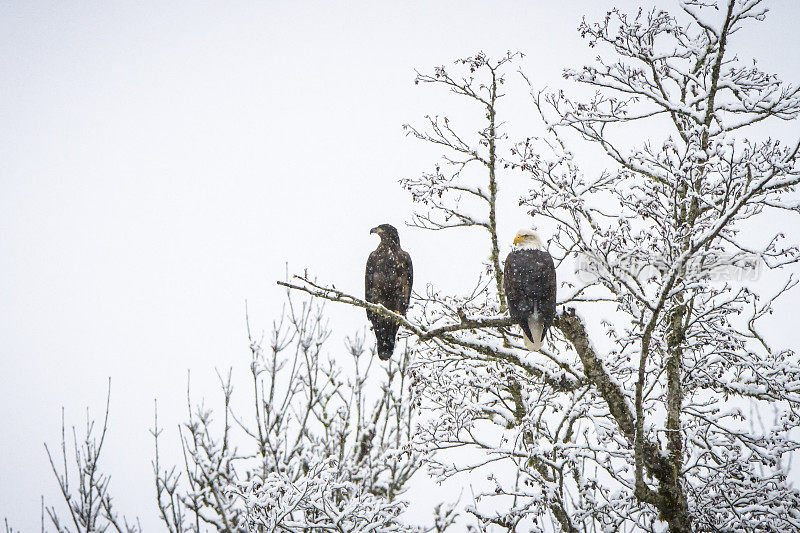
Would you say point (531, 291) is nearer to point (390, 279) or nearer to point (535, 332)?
point (535, 332)

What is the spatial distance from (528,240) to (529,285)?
0.61 m

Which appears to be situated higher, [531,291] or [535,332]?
[531,291]

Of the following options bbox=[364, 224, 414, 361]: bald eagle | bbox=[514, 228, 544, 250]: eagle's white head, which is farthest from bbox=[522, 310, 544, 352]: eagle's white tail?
bbox=[364, 224, 414, 361]: bald eagle

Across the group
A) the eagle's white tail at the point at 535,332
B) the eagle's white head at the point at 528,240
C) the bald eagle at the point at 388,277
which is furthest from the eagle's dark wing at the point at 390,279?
the eagle's white tail at the point at 535,332

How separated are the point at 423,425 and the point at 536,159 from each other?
7.19ft


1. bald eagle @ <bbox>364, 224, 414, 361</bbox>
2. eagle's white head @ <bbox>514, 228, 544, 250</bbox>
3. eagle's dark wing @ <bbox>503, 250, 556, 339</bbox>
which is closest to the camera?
eagle's dark wing @ <bbox>503, 250, 556, 339</bbox>

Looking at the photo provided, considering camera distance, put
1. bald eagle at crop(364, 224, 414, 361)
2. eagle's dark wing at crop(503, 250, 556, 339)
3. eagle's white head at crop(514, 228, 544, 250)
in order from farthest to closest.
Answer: bald eagle at crop(364, 224, 414, 361), eagle's white head at crop(514, 228, 544, 250), eagle's dark wing at crop(503, 250, 556, 339)

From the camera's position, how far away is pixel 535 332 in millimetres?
5031

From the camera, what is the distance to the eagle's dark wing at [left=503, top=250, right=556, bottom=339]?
4.90 m

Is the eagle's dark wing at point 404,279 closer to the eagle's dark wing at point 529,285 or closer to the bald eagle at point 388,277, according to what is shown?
the bald eagle at point 388,277

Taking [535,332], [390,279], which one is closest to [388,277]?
[390,279]

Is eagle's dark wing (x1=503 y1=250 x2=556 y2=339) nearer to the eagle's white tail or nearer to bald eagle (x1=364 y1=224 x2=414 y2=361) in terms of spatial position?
the eagle's white tail

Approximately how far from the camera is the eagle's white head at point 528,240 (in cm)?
550

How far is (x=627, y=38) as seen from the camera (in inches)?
191
